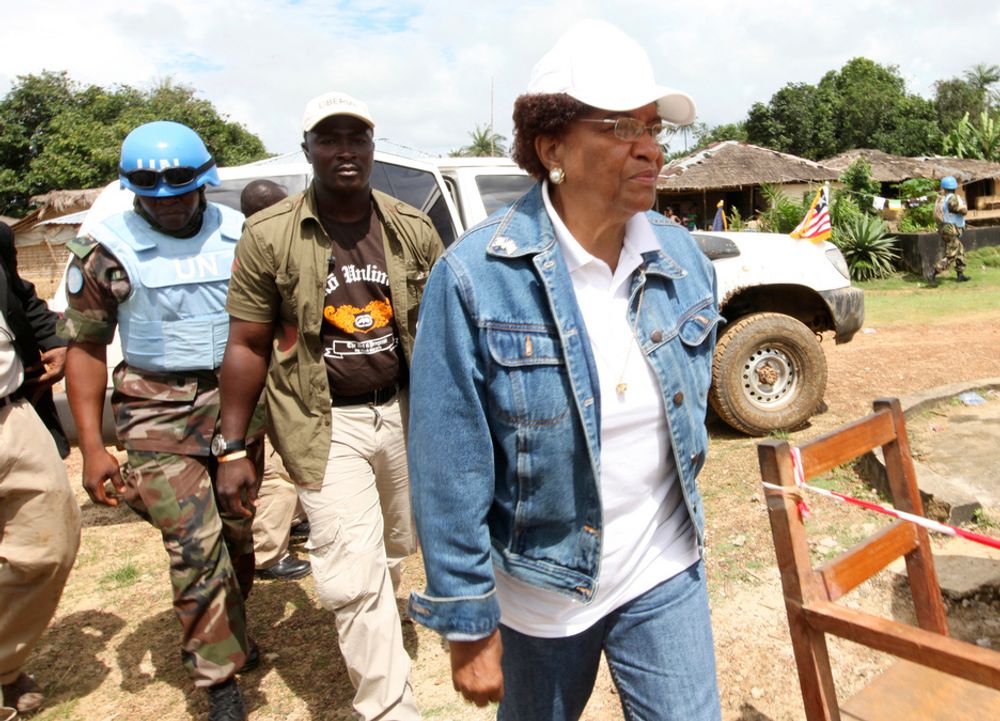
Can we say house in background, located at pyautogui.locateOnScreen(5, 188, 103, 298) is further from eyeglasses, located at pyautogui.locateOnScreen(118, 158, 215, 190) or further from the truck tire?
eyeglasses, located at pyautogui.locateOnScreen(118, 158, 215, 190)

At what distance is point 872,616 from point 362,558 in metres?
1.55

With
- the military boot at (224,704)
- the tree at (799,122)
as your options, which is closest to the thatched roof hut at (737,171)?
the tree at (799,122)

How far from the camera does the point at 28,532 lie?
313 cm

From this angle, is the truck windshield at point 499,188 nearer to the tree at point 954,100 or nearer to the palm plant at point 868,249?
the palm plant at point 868,249

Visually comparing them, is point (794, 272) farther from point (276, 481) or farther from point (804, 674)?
point (804, 674)

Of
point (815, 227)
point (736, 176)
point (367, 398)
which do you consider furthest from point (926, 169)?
point (367, 398)

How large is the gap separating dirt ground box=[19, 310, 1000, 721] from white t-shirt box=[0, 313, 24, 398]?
50.8 inches

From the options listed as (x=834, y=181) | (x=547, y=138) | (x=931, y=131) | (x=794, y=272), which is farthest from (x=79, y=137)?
(x=931, y=131)

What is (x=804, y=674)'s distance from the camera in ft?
6.67

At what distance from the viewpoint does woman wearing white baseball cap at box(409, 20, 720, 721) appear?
5.36ft

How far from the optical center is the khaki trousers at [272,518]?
4.21 m

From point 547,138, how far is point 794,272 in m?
4.77

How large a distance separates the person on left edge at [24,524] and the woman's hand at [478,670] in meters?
2.18

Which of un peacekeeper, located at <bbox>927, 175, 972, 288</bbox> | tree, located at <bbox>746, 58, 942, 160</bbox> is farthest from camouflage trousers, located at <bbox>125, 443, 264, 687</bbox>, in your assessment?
tree, located at <bbox>746, 58, 942, 160</bbox>
